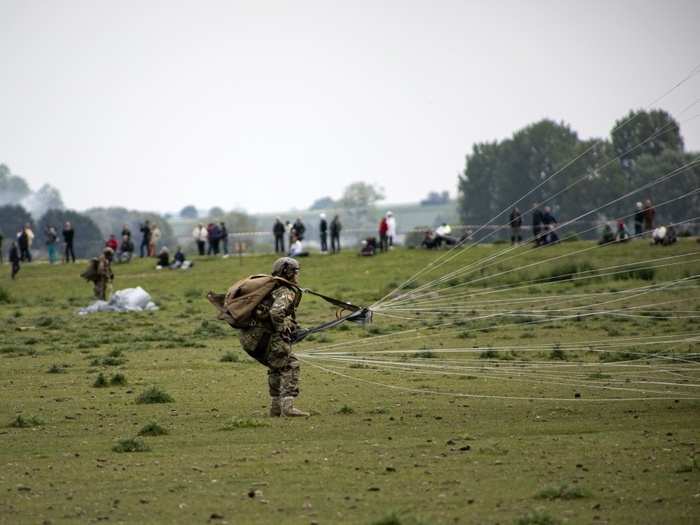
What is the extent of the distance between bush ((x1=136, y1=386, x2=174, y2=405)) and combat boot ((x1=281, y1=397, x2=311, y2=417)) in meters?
2.94

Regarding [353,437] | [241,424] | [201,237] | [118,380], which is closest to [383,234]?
[201,237]

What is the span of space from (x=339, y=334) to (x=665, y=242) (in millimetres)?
26856

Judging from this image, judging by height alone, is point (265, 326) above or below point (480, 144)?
below

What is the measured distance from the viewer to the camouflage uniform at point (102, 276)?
138 feet

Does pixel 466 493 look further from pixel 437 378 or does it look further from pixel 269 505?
pixel 437 378

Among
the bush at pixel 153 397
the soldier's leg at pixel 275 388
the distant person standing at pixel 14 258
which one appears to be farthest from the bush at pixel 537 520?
the distant person standing at pixel 14 258

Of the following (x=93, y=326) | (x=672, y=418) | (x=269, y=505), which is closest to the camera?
(x=269, y=505)

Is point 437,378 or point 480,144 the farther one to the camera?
point 480,144

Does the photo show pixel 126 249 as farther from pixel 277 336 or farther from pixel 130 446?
pixel 130 446

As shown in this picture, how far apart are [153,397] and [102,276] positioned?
76.7 ft

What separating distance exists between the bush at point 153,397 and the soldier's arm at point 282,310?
349cm

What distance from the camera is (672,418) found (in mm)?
16156

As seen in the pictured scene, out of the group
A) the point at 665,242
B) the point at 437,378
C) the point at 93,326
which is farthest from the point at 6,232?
the point at 437,378

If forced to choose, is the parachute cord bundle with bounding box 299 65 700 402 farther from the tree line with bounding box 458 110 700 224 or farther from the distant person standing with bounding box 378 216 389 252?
the tree line with bounding box 458 110 700 224
